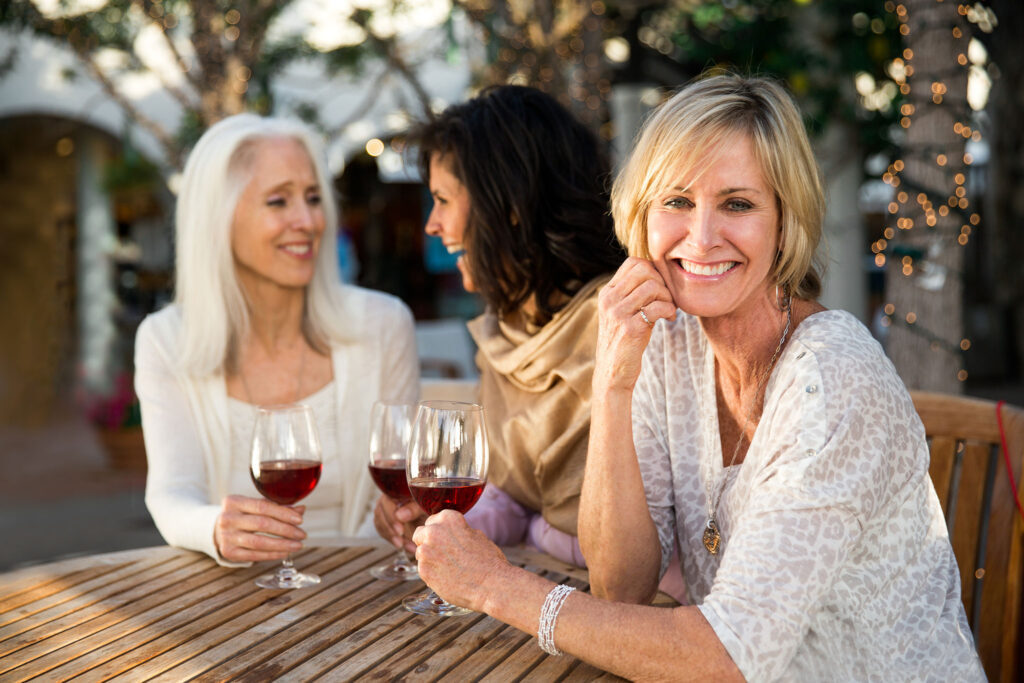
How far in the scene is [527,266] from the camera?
2.45 m

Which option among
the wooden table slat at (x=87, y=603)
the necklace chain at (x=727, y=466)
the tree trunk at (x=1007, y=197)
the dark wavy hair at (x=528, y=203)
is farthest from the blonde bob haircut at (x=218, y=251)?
the tree trunk at (x=1007, y=197)

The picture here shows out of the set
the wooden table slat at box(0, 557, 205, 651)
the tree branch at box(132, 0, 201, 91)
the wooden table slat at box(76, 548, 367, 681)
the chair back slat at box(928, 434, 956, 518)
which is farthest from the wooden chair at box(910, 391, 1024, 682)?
the tree branch at box(132, 0, 201, 91)

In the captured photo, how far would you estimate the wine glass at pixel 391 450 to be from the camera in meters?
1.79

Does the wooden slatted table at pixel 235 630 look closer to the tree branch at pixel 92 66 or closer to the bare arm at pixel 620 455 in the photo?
the bare arm at pixel 620 455

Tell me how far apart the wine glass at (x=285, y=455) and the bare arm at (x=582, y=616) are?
0.32 meters

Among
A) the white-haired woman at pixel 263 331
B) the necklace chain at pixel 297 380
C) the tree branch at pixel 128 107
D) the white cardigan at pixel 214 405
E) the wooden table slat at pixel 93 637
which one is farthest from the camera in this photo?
the tree branch at pixel 128 107

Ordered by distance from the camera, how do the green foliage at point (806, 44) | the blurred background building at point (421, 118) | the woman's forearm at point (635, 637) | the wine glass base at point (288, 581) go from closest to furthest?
the woman's forearm at point (635, 637) → the wine glass base at point (288, 581) → the blurred background building at point (421, 118) → the green foliage at point (806, 44)

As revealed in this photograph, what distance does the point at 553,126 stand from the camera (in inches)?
99.3

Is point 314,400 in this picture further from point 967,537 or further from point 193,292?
point 967,537

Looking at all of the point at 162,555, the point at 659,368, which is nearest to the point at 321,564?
the point at 162,555

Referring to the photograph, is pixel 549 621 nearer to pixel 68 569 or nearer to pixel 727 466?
pixel 727 466

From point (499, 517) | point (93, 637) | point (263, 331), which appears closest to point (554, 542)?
point (499, 517)

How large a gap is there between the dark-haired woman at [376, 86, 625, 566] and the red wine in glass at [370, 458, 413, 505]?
48cm

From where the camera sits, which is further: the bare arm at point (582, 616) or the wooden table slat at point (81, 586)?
the wooden table slat at point (81, 586)
